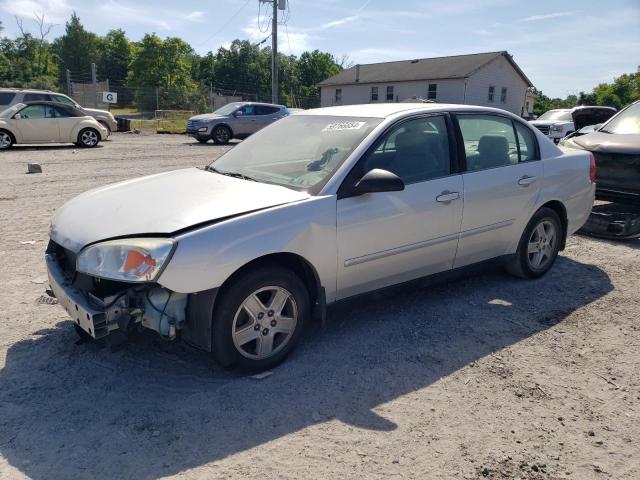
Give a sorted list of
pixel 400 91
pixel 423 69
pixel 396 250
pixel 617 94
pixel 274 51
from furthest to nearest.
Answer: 1. pixel 617 94
2. pixel 400 91
3. pixel 423 69
4. pixel 274 51
5. pixel 396 250

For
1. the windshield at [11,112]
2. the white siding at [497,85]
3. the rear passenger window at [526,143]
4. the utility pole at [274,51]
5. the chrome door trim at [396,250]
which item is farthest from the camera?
the white siding at [497,85]

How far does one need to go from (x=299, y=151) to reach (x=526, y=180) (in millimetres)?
2166

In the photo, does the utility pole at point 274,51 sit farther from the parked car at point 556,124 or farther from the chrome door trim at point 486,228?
the chrome door trim at point 486,228

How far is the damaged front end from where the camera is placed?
297cm

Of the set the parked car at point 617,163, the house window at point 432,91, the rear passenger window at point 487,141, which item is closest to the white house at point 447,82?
the house window at point 432,91

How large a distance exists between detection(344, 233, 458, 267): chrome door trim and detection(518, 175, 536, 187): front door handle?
0.97 m

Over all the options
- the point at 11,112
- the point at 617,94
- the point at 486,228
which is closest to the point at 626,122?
the point at 486,228

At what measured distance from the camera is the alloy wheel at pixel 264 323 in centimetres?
323

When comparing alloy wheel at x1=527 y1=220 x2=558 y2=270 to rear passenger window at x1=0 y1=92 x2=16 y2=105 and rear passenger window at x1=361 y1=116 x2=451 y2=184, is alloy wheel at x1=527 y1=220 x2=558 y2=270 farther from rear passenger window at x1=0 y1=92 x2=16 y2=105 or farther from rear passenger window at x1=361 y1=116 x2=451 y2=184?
rear passenger window at x1=0 y1=92 x2=16 y2=105

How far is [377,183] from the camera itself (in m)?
3.48

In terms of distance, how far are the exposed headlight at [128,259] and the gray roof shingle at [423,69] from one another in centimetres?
4199

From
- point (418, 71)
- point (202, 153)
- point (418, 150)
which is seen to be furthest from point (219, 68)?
point (418, 150)

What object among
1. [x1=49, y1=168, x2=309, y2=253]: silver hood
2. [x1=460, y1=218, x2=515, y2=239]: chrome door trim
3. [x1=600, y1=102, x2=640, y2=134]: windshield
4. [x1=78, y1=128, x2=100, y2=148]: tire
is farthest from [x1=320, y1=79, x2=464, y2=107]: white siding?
[x1=49, y1=168, x2=309, y2=253]: silver hood

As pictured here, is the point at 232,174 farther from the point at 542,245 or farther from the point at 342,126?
the point at 542,245
